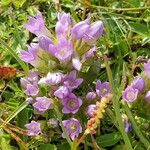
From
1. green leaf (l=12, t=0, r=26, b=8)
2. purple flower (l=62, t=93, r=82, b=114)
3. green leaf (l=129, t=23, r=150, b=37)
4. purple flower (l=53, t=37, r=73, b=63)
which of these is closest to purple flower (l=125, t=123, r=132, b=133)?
purple flower (l=62, t=93, r=82, b=114)

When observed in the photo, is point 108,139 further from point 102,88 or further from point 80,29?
point 80,29

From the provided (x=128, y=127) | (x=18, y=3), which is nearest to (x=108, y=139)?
(x=128, y=127)

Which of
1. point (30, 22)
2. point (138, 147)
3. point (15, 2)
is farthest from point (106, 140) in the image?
point (15, 2)

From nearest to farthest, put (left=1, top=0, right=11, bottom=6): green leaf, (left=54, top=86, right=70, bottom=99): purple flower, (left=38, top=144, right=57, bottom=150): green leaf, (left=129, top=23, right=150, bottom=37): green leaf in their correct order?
(left=54, top=86, right=70, bottom=99): purple flower
(left=38, top=144, right=57, bottom=150): green leaf
(left=129, top=23, right=150, bottom=37): green leaf
(left=1, top=0, right=11, bottom=6): green leaf

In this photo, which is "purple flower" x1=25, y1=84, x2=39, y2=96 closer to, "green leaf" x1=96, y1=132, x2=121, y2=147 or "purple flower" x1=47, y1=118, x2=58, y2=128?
"purple flower" x1=47, y1=118, x2=58, y2=128

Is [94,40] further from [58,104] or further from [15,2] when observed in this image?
[15,2]

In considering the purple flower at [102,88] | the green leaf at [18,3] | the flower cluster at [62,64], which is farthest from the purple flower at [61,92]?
the green leaf at [18,3]

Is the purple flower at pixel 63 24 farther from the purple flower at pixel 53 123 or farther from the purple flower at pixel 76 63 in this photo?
the purple flower at pixel 53 123
